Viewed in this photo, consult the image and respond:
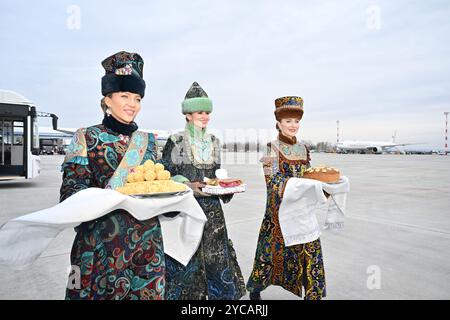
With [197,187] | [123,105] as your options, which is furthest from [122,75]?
[197,187]

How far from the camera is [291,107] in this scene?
2.56m

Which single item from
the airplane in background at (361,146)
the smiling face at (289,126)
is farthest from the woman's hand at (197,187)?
the airplane in background at (361,146)

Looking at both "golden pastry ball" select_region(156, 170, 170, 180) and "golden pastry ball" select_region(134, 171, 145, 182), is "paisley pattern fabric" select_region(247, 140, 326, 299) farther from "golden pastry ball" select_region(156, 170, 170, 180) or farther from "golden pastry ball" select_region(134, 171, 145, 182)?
"golden pastry ball" select_region(134, 171, 145, 182)

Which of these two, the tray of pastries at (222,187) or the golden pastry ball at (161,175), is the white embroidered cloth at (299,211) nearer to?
the tray of pastries at (222,187)

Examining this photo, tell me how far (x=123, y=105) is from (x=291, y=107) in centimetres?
147

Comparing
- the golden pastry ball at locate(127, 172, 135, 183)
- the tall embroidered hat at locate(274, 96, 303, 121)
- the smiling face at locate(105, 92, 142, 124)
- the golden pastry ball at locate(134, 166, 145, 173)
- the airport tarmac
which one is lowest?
the airport tarmac

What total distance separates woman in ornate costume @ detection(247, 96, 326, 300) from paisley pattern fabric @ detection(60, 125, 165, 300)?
127 centimetres

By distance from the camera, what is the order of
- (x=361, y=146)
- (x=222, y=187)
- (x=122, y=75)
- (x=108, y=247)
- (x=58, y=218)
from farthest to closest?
(x=361, y=146), (x=222, y=187), (x=122, y=75), (x=108, y=247), (x=58, y=218)

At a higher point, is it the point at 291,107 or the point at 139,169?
the point at 291,107

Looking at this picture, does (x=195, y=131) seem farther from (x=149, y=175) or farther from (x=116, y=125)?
(x=149, y=175)

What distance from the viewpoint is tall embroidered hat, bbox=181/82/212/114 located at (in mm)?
2578

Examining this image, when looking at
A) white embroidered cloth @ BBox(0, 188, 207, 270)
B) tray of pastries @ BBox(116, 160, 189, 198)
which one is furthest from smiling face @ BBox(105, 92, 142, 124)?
white embroidered cloth @ BBox(0, 188, 207, 270)

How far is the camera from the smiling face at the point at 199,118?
261 cm
